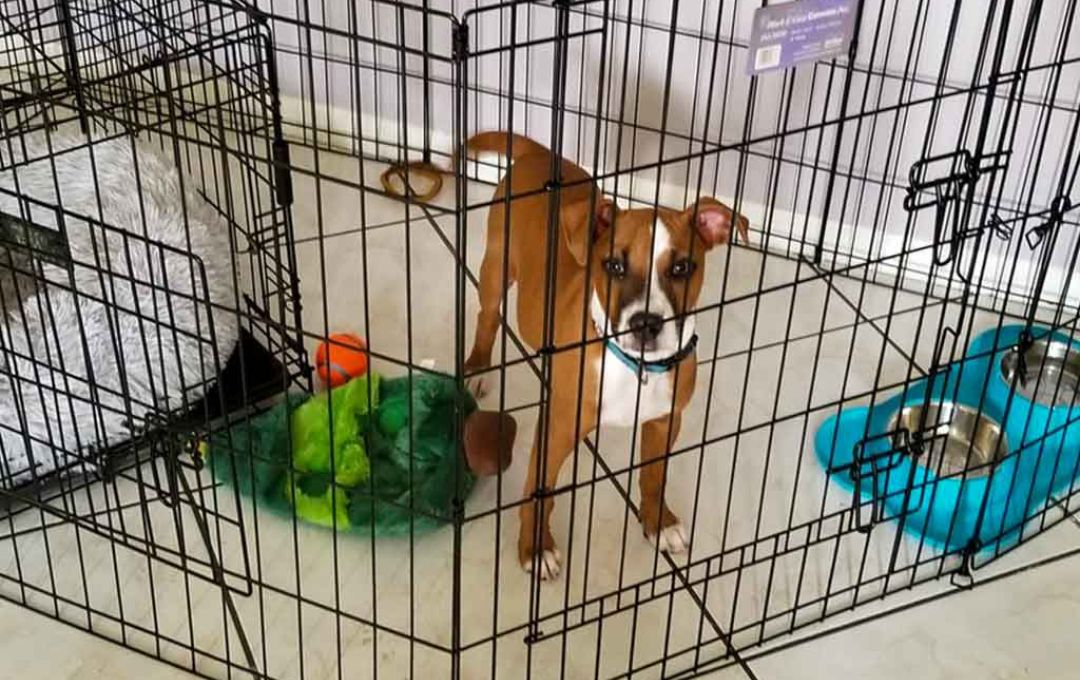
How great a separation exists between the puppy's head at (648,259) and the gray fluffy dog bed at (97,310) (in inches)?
20.5

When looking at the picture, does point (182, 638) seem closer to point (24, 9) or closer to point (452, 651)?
point (452, 651)

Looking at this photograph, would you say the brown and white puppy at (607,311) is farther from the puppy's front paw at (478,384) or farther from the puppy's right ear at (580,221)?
the puppy's front paw at (478,384)

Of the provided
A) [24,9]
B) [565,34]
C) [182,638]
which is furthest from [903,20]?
[24,9]

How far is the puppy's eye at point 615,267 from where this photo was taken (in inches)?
64.5

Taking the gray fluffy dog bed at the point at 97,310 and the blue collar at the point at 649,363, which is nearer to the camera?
the blue collar at the point at 649,363

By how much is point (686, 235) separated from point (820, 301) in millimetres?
898

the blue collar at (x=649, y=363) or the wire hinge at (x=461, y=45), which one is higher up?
the wire hinge at (x=461, y=45)

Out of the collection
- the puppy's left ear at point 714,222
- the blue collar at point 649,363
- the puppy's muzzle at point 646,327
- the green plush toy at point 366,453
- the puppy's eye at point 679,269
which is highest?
the puppy's left ear at point 714,222

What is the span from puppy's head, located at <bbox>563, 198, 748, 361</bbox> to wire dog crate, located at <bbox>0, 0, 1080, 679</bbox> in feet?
0.25

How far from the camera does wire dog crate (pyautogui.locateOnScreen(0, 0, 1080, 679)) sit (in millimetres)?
1692

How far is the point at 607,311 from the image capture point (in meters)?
1.66

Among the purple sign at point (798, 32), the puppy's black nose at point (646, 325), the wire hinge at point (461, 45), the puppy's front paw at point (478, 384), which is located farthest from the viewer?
the puppy's front paw at point (478, 384)

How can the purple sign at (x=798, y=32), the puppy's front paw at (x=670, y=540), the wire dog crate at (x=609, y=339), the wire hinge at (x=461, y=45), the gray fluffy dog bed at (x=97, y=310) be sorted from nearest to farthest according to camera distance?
the wire hinge at (x=461, y=45) < the purple sign at (x=798, y=32) < the wire dog crate at (x=609, y=339) < the gray fluffy dog bed at (x=97, y=310) < the puppy's front paw at (x=670, y=540)

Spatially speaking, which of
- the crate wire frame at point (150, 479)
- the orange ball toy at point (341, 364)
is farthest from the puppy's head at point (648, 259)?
the orange ball toy at point (341, 364)
